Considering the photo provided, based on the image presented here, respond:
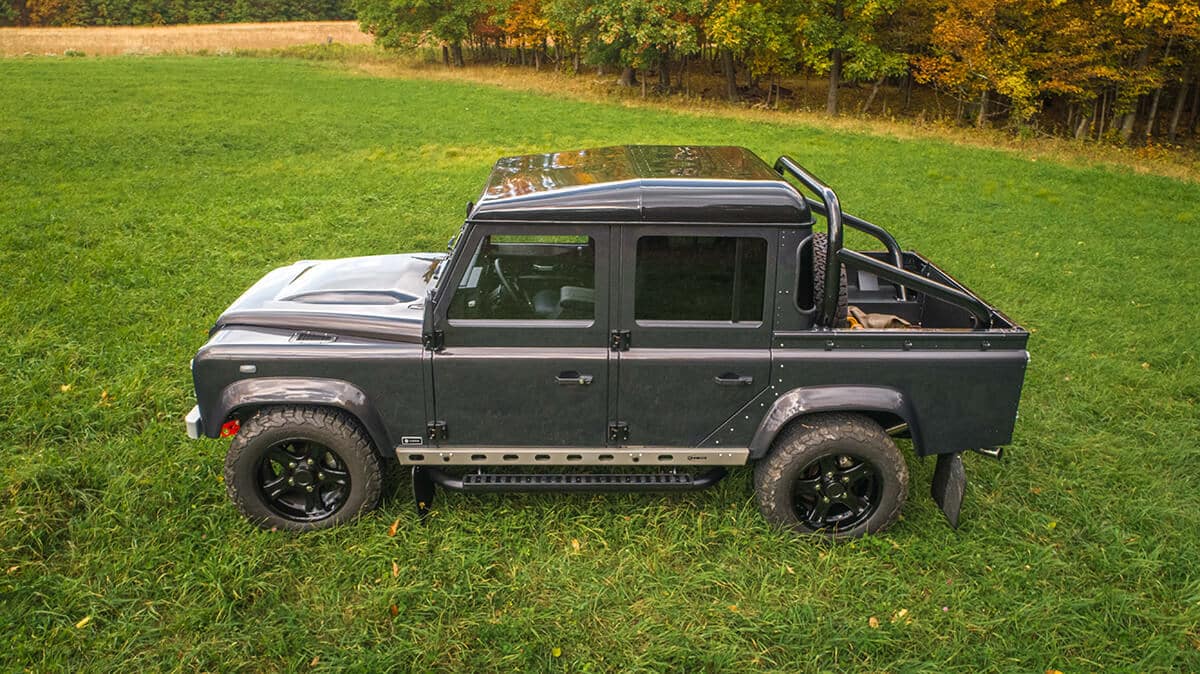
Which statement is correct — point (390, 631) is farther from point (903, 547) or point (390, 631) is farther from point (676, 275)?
point (903, 547)

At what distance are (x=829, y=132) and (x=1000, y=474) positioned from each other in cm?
1810

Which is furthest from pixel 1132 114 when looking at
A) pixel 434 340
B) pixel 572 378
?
pixel 434 340

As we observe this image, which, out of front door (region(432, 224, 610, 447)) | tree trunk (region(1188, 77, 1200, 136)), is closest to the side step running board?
front door (region(432, 224, 610, 447))

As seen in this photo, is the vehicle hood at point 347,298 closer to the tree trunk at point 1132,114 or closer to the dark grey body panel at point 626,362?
the dark grey body panel at point 626,362

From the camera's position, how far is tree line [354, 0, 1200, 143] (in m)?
24.6

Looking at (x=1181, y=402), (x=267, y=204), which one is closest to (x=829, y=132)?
(x=267, y=204)

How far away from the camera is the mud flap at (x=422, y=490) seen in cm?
485

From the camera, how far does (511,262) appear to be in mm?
4570

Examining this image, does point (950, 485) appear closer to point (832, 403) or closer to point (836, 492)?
point (836, 492)

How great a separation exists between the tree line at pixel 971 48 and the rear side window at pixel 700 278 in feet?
74.2

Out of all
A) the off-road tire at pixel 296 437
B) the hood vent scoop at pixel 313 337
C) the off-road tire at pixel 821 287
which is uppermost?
the off-road tire at pixel 821 287

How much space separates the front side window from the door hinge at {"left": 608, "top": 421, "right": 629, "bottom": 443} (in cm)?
63

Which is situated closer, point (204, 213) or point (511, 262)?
point (511, 262)

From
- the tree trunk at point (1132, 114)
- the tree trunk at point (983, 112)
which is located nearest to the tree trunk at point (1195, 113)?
the tree trunk at point (1132, 114)
